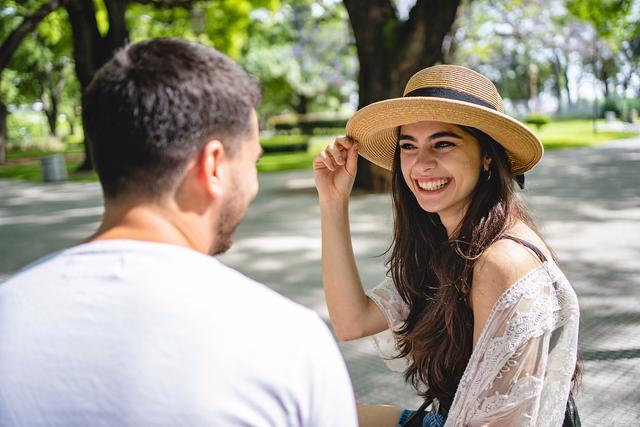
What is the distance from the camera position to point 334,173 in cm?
249

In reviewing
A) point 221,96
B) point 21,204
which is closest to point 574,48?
point 21,204

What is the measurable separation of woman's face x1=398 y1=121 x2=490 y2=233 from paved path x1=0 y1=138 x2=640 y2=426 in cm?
100

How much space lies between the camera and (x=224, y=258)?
23.9 ft

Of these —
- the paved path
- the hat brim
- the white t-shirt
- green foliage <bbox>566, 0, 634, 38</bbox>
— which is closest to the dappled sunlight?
the paved path

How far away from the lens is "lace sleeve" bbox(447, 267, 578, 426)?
5.85ft

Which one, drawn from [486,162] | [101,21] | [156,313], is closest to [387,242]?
[486,162]

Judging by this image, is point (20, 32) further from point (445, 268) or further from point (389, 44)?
point (445, 268)

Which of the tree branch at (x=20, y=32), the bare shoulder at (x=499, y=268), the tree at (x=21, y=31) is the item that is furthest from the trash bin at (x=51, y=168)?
the bare shoulder at (x=499, y=268)

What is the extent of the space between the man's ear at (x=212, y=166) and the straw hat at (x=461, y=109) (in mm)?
1103

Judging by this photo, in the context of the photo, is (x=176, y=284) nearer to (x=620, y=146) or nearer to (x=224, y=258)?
(x=224, y=258)

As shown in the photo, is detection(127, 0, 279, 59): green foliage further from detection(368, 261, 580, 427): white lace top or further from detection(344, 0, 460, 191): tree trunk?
detection(368, 261, 580, 427): white lace top

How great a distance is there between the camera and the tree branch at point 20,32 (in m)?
11.8

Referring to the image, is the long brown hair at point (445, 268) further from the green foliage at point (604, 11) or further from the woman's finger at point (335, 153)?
the green foliage at point (604, 11)

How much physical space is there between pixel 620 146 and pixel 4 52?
18.7 metres
